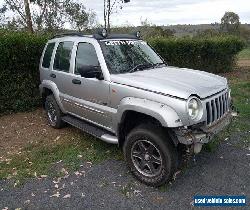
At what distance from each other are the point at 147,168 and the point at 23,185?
1895 mm

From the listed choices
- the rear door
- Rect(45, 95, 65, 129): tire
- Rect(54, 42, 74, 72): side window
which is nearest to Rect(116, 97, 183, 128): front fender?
the rear door

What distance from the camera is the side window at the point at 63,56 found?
606cm

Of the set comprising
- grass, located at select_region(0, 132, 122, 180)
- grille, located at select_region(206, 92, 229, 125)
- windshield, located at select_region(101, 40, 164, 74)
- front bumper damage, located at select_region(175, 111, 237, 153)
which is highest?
windshield, located at select_region(101, 40, 164, 74)

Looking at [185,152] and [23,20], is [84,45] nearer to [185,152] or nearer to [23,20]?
[185,152]

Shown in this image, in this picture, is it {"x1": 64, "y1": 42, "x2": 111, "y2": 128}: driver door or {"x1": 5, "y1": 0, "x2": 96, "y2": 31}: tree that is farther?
{"x1": 5, "y1": 0, "x2": 96, "y2": 31}: tree

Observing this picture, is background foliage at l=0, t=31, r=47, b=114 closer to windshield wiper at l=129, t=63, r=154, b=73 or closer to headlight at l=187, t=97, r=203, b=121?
windshield wiper at l=129, t=63, r=154, b=73

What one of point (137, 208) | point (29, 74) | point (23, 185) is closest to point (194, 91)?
point (137, 208)

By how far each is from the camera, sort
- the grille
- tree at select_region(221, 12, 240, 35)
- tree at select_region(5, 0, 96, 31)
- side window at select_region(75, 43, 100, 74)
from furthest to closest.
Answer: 1. tree at select_region(221, 12, 240, 35)
2. tree at select_region(5, 0, 96, 31)
3. side window at select_region(75, 43, 100, 74)
4. the grille

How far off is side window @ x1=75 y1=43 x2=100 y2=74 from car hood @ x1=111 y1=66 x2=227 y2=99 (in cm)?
60

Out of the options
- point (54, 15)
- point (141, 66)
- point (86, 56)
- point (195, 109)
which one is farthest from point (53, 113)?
point (54, 15)

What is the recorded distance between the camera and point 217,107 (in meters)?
4.56

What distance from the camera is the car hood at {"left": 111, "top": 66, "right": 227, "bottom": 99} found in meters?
4.21

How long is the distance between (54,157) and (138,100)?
85.1 inches

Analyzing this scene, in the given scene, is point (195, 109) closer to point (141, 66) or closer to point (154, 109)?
point (154, 109)
